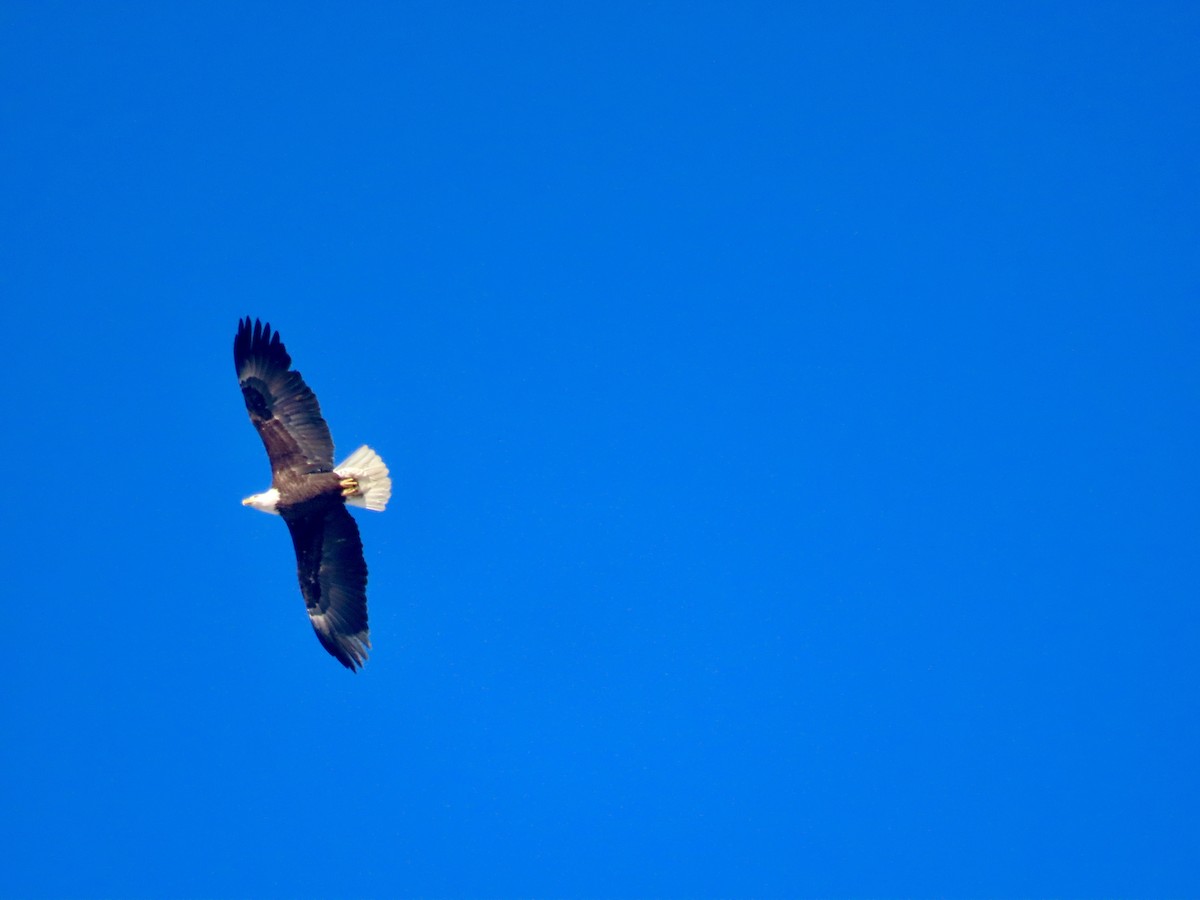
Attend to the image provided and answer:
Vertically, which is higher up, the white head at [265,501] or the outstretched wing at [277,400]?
the outstretched wing at [277,400]

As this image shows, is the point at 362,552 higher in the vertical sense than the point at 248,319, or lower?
lower

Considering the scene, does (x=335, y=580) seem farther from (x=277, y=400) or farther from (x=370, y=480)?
(x=277, y=400)

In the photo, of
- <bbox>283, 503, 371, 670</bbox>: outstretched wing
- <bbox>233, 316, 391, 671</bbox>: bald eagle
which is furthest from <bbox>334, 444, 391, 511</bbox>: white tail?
<bbox>283, 503, 371, 670</bbox>: outstretched wing

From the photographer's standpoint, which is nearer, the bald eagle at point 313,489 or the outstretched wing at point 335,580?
the bald eagle at point 313,489

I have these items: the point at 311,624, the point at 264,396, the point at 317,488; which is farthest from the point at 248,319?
the point at 311,624

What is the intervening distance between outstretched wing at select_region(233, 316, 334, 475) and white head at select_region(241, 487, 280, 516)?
0.99ft

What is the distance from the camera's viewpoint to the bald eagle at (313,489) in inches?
496

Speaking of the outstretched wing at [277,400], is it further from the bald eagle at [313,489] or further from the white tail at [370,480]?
the white tail at [370,480]

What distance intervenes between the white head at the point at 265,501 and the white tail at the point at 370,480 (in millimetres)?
749

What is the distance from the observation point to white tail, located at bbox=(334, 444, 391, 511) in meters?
13.3

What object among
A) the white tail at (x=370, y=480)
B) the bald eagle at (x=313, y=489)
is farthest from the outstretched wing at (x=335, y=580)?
the white tail at (x=370, y=480)

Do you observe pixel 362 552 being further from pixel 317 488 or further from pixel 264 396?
pixel 264 396

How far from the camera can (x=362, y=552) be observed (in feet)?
43.3

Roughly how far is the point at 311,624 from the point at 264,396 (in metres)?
2.24
